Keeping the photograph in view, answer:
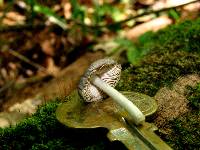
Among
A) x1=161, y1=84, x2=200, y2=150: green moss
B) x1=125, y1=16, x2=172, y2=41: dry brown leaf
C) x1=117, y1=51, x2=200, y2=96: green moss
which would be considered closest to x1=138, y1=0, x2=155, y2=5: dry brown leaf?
x1=125, y1=16, x2=172, y2=41: dry brown leaf

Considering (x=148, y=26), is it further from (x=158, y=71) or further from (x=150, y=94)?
(x=150, y=94)

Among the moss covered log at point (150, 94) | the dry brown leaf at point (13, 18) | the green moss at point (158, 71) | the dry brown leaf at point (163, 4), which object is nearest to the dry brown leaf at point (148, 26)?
the dry brown leaf at point (163, 4)

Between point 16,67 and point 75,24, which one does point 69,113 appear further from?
point 16,67

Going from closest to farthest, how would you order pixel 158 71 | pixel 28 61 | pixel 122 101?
pixel 122 101, pixel 158 71, pixel 28 61

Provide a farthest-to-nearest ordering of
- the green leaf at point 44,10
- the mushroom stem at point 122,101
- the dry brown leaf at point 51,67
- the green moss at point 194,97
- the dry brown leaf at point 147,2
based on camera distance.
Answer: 1. the dry brown leaf at point 147,2
2. the dry brown leaf at point 51,67
3. the green leaf at point 44,10
4. the green moss at point 194,97
5. the mushroom stem at point 122,101

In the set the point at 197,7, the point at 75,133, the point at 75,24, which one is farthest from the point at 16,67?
the point at 75,133

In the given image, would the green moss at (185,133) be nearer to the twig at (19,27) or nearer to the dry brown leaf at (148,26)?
the dry brown leaf at (148,26)

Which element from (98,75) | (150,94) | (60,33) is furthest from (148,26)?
(98,75)
